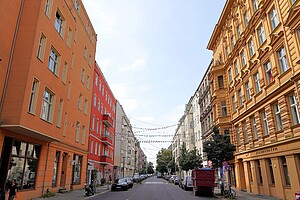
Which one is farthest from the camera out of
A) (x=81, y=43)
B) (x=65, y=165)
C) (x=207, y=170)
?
(x=81, y=43)

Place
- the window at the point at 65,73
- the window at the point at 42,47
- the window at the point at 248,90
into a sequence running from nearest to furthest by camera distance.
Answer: the window at the point at 42,47, the window at the point at 65,73, the window at the point at 248,90

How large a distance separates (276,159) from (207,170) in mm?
6157

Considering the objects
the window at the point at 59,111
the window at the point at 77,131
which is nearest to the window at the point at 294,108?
the window at the point at 59,111

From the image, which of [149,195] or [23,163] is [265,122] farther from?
[23,163]

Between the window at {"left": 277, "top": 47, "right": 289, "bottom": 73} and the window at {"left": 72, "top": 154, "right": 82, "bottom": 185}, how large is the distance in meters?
21.4

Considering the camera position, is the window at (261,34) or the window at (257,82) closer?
the window at (261,34)

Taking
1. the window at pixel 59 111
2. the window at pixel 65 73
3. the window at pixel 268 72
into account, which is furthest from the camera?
the window at pixel 65 73

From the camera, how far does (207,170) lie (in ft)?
72.5

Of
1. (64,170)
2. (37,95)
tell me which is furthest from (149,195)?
(37,95)

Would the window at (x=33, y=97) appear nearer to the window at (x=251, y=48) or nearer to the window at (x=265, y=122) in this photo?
the window at (x=265, y=122)

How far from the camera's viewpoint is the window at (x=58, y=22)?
20778mm

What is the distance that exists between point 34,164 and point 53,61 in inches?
322

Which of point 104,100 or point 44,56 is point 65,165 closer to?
point 44,56

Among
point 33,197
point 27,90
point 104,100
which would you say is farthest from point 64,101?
point 104,100
